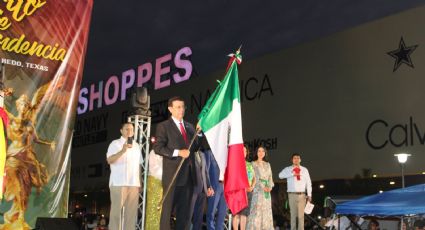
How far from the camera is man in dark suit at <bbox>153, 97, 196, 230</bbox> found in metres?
4.71

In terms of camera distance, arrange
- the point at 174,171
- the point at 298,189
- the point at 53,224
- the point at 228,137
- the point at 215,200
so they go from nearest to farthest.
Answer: the point at 174,171, the point at 53,224, the point at 228,137, the point at 215,200, the point at 298,189

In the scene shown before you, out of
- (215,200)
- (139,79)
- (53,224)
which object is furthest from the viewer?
(139,79)

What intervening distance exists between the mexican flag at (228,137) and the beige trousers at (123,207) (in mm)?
2178

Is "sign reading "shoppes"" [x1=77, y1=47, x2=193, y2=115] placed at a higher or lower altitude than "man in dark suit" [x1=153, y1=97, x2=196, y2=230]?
higher

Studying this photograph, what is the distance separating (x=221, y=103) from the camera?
5418 mm

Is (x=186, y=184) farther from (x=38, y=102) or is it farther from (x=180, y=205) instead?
(x=38, y=102)

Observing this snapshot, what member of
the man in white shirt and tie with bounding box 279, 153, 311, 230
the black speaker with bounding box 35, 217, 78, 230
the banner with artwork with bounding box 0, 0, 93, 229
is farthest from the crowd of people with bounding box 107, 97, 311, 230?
the banner with artwork with bounding box 0, 0, 93, 229

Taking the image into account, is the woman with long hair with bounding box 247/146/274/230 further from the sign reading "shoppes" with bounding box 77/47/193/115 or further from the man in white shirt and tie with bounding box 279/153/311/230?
the sign reading "shoppes" with bounding box 77/47/193/115

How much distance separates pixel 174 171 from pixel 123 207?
258 centimetres

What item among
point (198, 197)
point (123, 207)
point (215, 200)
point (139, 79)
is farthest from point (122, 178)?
point (139, 79)

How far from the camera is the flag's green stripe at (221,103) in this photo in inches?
207

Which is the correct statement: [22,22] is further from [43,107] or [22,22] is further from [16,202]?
[16,202]

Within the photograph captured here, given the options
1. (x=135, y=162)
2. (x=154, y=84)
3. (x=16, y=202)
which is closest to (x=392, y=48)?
(x=135, y=162)

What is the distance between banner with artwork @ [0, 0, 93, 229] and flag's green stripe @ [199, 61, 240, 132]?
399 cm
